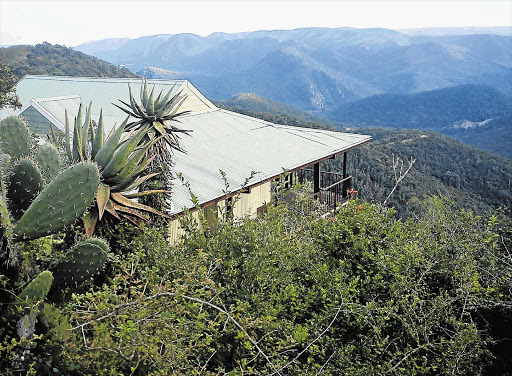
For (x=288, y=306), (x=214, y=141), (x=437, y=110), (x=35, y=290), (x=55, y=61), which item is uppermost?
(x=55, y=61)

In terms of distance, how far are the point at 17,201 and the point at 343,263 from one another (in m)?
3.03

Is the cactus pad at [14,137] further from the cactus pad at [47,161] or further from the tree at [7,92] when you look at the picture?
the tree at [7,92]

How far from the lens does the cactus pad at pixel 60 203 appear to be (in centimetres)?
361

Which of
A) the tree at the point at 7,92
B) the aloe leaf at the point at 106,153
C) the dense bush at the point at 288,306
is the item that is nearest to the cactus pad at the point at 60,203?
the dense bush at the point at 288,306

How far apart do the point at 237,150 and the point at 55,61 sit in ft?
154

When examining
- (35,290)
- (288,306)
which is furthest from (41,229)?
(288,306)

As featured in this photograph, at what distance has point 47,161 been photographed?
4699 mm

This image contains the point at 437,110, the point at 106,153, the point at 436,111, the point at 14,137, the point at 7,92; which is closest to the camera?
the point at 14,137

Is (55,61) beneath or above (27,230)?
above

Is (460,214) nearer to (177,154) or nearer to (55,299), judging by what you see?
(55,299)

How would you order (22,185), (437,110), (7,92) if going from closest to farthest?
(22,185), (7,92), (437,110)

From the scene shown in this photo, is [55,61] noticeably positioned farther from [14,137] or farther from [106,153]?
[14,137]

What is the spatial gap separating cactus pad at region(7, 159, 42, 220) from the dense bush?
3.05 feet

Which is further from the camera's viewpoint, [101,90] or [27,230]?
[101,90]
